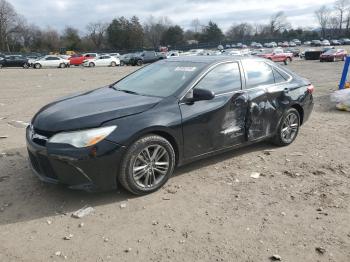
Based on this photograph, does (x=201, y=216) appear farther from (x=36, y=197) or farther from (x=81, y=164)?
(x=36, y=197)

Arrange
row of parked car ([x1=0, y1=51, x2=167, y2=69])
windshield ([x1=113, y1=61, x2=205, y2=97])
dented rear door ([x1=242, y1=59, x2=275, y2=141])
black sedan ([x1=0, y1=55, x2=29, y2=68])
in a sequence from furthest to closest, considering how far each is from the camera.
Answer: black sedan ([x1=0, y1=55, x2=29, y2=68])
row of parked car ([x1=0, y1=51, x2=167, y2=69])
dented rear door ([x1=242, y1=59, x2=275, y2=141])
windshield ([x1=113, y1=61, x2=205, y2=97])

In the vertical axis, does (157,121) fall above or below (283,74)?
below

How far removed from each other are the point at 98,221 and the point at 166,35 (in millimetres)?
99503

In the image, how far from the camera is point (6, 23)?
8925 centimetres

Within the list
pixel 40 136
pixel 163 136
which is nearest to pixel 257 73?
pixel 163 136

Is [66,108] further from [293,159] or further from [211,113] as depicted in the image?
[293,159]

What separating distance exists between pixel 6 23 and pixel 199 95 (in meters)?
98.0

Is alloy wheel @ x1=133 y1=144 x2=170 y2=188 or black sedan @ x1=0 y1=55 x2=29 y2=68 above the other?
alloy wheel @ x1=133 y1=144 x2=170 y2=188

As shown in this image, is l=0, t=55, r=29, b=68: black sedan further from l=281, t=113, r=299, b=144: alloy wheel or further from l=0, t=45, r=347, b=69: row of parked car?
l=281, t=113, r=299, b=144: alloy wheel

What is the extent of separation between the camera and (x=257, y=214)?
3.92 metres

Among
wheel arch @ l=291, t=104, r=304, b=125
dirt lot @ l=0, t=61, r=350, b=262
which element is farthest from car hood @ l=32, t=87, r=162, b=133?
wheel arch @ l=291, t=104, r=304, b=125

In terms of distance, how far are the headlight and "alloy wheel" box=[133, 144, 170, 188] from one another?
527mm

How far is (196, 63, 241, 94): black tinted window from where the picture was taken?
490 centimetres

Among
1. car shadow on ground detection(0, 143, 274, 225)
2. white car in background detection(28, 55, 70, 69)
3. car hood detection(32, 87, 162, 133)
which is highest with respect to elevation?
car hood detection(32, 87, 162, 133)
